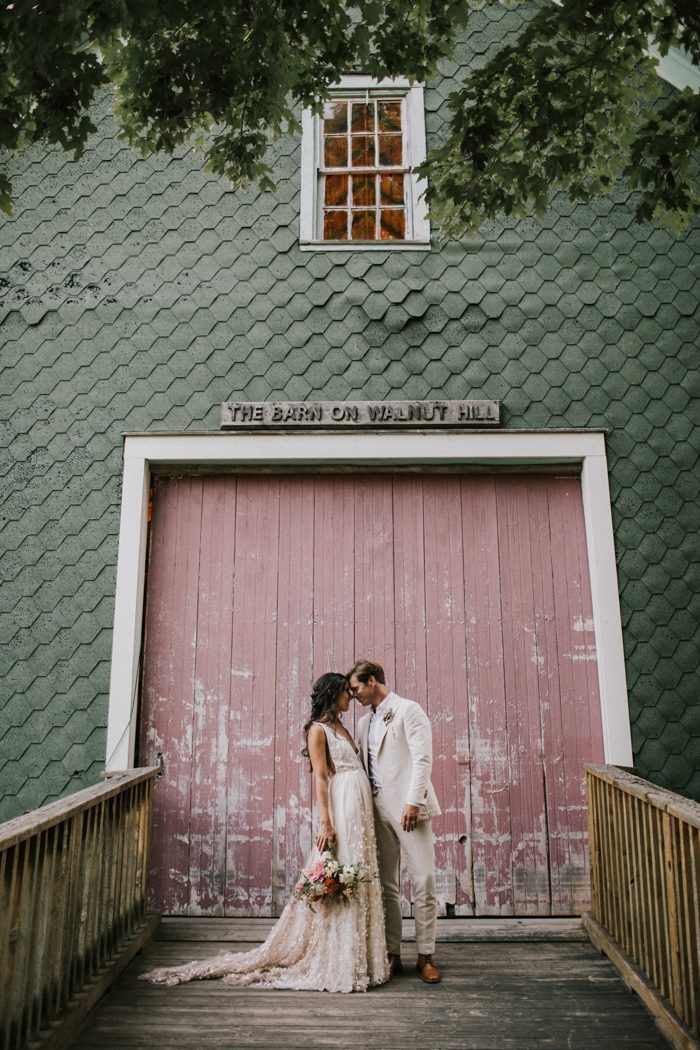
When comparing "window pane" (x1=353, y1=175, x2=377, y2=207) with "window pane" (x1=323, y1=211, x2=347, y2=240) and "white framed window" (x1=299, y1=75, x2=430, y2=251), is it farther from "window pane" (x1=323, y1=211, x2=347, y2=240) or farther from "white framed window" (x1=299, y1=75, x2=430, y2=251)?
"window pane" (x1=323, y1=211, x2=347, y2=240)

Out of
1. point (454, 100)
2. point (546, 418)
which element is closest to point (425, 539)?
point (546, 418)

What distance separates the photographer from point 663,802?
11.7 ft

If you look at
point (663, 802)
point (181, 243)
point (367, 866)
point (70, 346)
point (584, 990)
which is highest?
point (181, 243)

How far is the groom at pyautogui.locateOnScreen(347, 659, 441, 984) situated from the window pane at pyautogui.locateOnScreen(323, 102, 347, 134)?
4351 millimetres

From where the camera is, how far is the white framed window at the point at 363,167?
6.27 metres

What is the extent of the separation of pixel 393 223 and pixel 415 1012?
208 inches

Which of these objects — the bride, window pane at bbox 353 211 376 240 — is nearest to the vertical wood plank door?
the bride

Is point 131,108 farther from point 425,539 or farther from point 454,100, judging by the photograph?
point 425,539

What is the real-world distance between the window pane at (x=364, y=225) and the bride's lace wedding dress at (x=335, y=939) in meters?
3.81

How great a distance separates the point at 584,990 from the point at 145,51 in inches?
197

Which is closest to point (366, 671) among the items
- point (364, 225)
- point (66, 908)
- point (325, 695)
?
point (325, 695)

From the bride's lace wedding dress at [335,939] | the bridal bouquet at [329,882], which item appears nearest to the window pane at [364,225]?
→ the bride's lace wedding dress at [335,939]

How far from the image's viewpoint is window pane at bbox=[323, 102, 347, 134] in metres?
6.54

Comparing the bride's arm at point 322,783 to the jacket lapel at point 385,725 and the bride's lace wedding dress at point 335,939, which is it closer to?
the bride's lace wedding dress at point 335,939
